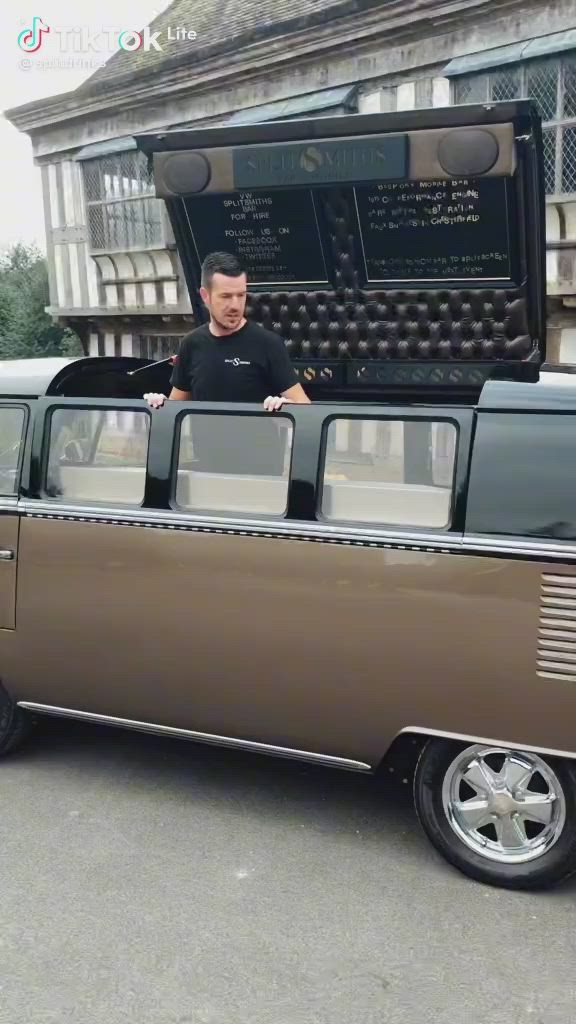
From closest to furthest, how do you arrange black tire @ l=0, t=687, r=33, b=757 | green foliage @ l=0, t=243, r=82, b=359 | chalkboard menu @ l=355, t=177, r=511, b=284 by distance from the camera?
1. black tire @ l=0, t=687, r=33, b=757
2. chalkboard menu @ l=355, t=177, r=511, b=284
3. green foliage @ l=0, t=243, r=82, b=359

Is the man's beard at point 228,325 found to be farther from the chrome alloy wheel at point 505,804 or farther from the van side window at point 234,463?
the chrome alloy wheel at point 505,804

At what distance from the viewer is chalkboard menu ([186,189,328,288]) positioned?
512cm

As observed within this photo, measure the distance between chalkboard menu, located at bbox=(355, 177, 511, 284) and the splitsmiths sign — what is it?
118mm

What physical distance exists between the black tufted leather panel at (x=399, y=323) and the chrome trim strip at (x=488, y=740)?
2.57 meters

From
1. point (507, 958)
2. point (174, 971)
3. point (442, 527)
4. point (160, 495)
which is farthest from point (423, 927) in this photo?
point (160, 495)

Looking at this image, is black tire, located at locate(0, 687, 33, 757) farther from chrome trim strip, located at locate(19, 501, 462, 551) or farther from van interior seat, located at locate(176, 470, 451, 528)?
van interior seat, located at locate(176, 470, 451, 528)

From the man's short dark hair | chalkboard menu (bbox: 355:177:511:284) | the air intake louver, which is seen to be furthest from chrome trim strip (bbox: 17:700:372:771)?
chalkboard menu (bbox: 355:177:511:284)

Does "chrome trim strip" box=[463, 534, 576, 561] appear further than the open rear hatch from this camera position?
No

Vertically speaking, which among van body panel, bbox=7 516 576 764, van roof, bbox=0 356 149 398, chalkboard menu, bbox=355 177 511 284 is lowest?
van body panel, bbox=7 516 576 764

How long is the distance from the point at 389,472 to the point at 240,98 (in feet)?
35.0

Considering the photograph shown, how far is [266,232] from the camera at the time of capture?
5.32 meters

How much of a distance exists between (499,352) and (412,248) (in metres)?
0.82

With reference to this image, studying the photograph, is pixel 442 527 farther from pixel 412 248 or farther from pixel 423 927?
pixel 412 248

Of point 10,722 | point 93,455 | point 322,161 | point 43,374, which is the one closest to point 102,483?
point 93,455
